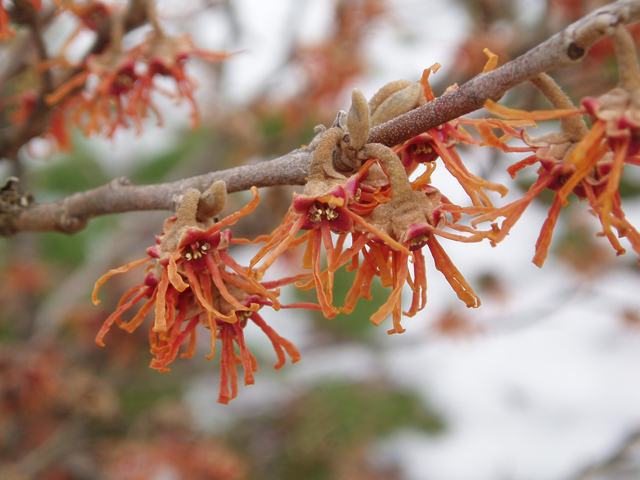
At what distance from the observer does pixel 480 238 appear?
600mm

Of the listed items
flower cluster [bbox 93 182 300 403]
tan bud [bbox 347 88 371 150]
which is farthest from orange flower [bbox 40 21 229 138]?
tan bud [bbox 347 88 371 150]

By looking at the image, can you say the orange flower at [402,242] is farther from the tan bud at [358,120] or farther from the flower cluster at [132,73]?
the flower cluster at [132,73]

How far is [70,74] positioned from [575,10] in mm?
2402

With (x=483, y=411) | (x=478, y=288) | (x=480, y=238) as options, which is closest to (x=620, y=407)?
(x=483, y=411)

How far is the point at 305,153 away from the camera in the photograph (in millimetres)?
735

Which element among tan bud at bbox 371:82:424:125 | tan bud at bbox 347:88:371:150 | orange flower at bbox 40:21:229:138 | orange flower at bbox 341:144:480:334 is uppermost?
orange flower at bbox 40:21:229:138

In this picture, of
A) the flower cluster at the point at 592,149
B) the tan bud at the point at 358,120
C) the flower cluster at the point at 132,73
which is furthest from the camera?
the flower cluster at the point at 132,73

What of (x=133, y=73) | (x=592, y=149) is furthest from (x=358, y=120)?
(x=133, y=73)

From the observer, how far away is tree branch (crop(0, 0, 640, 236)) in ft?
1.80

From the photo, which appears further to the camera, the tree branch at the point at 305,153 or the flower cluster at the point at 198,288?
the flower cluster at the point at 198,288

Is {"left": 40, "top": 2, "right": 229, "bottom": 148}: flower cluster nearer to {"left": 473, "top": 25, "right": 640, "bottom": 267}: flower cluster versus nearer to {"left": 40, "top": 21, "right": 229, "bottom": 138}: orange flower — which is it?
Result: {"left": 40, "top": 21, "right": 229, "bottom": 138}: orange flower

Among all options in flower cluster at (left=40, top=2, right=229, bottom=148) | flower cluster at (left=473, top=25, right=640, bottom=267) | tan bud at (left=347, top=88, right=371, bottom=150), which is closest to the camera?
flower cluster at (left=473, top=25, right=640, bottom=267)

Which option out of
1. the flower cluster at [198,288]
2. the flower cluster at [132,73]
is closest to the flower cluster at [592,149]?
the flower cluster at [198,288]

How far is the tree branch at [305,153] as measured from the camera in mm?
550
